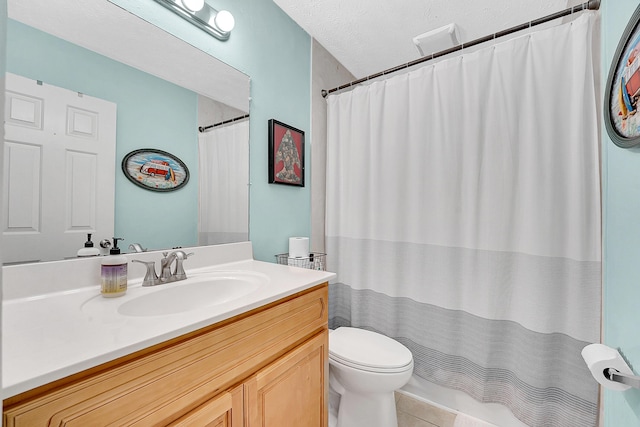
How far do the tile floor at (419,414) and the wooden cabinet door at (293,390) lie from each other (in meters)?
0.68

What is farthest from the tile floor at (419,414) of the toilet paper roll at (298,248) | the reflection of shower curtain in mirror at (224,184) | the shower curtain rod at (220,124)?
the shower curtain rod at (220,124)

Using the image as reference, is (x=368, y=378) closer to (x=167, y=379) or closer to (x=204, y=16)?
(x=167, y=379)

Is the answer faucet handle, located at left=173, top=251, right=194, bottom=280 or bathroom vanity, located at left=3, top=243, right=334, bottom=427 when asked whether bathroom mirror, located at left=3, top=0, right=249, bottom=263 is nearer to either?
faucet handle, located at left=173, top=251, right=194, bottom=280

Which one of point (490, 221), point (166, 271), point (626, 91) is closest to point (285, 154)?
point (166, 271)

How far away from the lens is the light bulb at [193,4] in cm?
120

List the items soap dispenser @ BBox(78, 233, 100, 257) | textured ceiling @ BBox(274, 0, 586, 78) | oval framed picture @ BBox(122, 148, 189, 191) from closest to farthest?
soap dispenser @ BBox(78, 233, 100, 257) < oval framed picture @ BBox(122, 148, 189, 191) < textured ceiling @ BBox(274, 0, 586, 78)

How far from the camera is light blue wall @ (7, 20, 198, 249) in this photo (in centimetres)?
88

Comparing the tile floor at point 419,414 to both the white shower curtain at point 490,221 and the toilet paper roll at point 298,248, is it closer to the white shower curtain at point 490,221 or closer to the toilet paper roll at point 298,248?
the white shower curtain at point 490,221

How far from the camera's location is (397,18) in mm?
1686

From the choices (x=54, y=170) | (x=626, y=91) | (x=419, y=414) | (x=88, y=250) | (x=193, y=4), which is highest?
(x=193, y=4)

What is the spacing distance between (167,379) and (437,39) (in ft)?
7.02

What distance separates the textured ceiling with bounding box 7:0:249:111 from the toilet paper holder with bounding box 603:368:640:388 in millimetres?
1653

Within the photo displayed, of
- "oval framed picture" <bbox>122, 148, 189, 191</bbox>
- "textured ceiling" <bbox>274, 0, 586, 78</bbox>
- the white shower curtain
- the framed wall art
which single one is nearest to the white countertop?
"oval framed picture" <bbox>122, 148, 189, 191</bbox>

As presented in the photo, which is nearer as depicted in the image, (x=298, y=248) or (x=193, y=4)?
(x=193, y=4)
